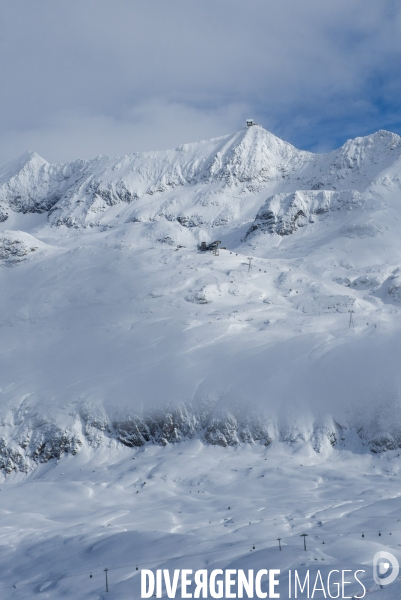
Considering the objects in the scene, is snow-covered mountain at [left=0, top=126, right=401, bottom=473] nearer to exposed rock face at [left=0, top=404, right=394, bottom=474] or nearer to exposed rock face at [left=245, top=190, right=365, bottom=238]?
exposed rock face at [left=0, top=404, right=394, bottom=474]

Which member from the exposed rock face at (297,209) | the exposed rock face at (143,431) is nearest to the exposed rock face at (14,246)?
the exposed rock face at (143,431)

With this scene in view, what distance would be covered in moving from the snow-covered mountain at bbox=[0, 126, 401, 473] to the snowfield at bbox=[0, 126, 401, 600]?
0.24 m

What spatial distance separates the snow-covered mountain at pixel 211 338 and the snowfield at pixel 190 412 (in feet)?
0.80

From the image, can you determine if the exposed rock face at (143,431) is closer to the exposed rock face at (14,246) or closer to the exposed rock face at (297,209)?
the exposed rock face at (14,246)

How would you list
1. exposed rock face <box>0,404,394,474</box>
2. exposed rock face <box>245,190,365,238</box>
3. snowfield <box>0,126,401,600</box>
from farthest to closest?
A: exposed rock face <box>245,190,365,238</box> < exposed rock face <box>0,404,394,474</box> < snowfield <box>0,126,401,600</box>

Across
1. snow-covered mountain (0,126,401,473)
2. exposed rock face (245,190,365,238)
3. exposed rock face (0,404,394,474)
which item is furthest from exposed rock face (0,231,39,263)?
exposed rock face (245,190,365,238)

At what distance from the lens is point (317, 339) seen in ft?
221

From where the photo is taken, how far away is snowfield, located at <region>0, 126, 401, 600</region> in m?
32.2

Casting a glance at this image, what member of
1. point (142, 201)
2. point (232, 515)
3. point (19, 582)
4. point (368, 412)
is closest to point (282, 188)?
point (142, 201)

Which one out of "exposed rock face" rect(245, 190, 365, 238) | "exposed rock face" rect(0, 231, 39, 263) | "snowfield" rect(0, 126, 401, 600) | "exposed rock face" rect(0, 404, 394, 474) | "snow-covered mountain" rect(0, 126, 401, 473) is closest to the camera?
"snowfield" rect(0, 126, 401, 600)

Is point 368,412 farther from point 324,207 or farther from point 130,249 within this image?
point 324,207

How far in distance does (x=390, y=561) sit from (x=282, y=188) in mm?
175408

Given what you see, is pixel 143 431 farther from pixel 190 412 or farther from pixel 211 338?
pixel 211 338

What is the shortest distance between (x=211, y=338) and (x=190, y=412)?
47.7 ft
